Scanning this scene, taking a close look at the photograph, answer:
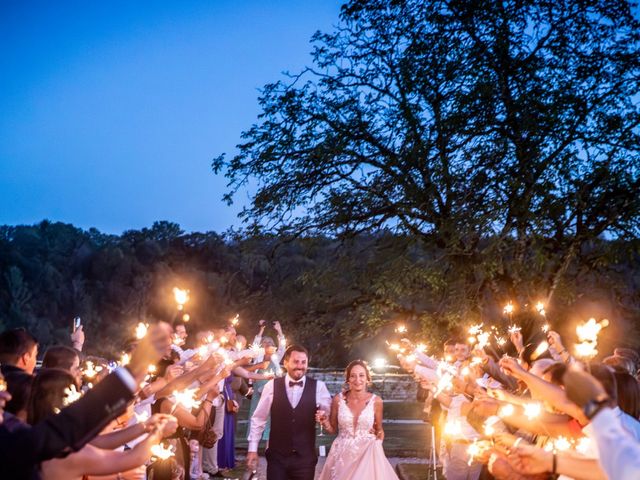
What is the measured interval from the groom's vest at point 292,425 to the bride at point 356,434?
23 cm

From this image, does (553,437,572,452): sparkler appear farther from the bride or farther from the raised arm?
the bride

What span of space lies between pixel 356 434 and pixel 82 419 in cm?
577

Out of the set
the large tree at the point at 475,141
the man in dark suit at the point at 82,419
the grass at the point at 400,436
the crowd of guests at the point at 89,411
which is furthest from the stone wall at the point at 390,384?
the man in dark suit at the point at 82,419

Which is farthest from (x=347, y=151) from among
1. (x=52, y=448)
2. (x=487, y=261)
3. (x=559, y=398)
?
(x=52, y=448)

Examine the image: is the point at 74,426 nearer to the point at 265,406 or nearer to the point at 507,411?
the point at 507,411

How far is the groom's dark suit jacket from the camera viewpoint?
257 centimetres

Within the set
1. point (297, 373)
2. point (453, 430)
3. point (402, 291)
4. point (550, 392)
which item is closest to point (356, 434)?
point (297, 373)

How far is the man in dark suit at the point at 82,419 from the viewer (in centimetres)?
258

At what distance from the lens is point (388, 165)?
13422 millimetres

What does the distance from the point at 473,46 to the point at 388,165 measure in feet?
9.40

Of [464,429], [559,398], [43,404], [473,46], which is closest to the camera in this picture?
[43,404]

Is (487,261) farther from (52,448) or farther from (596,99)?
(52,448)

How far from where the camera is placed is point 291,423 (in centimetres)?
759

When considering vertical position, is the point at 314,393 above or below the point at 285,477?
above
